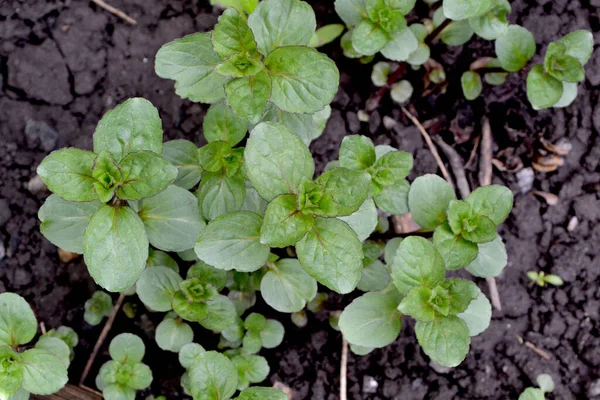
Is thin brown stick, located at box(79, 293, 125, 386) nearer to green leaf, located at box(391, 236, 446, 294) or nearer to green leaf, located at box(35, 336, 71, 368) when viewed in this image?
green leaf, located at box(35, 336, 71, 368)

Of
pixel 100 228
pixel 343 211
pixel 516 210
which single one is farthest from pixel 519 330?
pixel 100 228

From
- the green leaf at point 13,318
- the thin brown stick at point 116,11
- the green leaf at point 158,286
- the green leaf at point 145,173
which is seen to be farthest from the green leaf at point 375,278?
the thin brown stick at point 116,11

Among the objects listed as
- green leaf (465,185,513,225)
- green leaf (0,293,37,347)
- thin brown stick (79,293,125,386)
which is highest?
green leaf (465,185,513,225)

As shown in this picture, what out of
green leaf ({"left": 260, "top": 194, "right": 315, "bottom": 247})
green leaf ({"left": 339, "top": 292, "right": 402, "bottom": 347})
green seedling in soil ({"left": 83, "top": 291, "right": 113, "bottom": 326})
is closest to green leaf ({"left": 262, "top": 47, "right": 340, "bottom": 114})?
green leaf ({"left": 260, "top": 194, "right": 315, "bottom": 247})

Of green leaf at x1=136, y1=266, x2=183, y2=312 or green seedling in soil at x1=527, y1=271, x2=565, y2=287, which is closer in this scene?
green leaf at x1=136, y1=266, x2=183, y2=312

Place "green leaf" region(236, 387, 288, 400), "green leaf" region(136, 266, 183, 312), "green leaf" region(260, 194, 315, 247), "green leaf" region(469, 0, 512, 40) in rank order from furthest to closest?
1. "green leaf" region(469, 0, 512, 40)
2. "green leaf" region(136, 266, 183, 312)
3. "green leaf" region(236, 387, 288, 400)
4. "green leaf" region(260, 194, 315, 247)

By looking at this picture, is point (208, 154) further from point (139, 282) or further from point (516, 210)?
point (516, 210)

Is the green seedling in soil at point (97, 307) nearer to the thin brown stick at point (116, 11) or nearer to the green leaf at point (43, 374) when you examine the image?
the green leaf at point (43, 374)
